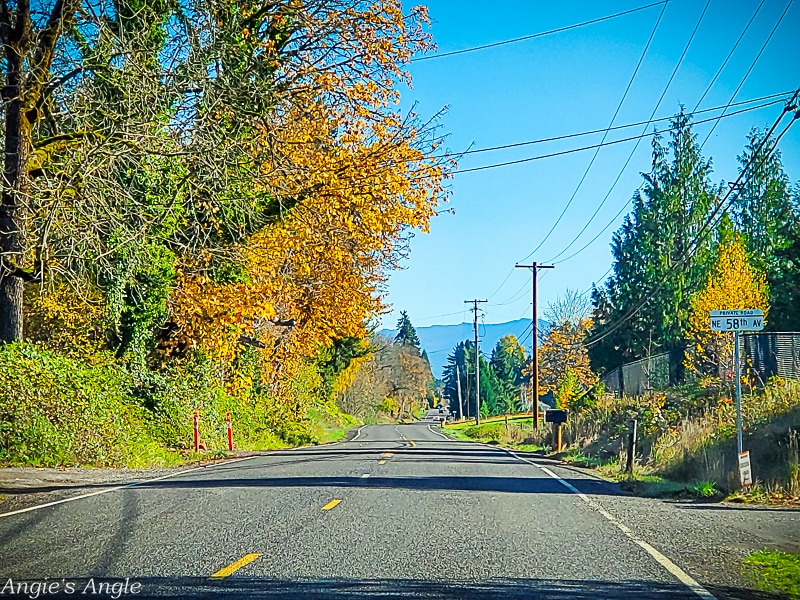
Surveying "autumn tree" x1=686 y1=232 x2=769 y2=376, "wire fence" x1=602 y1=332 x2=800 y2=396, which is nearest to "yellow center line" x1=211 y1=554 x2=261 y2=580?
"wire fence" x1=602 y1=332 x2=800 y2=396

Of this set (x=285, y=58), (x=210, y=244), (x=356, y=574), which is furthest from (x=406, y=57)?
(x=356, y=574)

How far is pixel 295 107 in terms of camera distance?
22.8 metres

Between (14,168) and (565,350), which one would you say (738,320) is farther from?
(565,350)

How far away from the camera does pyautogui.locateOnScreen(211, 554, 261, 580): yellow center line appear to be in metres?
7.80

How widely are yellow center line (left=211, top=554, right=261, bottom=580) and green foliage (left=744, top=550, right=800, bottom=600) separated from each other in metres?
4.87

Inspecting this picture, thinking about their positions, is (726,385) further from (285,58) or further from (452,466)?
(285,58)

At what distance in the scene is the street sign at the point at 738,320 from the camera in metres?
16.0

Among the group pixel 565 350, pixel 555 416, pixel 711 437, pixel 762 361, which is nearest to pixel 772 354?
pixel 762 361

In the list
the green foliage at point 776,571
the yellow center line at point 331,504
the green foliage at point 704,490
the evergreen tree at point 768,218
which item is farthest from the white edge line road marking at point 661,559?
the evergreen tree at point 768,218

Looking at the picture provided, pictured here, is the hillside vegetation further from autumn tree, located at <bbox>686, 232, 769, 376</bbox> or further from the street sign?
autumn tree, located at <bbox>686, 232, 769, 376</bbox>

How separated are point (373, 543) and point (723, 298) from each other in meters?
40.9

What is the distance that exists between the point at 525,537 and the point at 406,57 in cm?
1442

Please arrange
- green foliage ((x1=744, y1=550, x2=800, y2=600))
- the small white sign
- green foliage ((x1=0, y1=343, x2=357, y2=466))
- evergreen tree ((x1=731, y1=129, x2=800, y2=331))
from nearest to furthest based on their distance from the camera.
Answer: green foliage ((x1=744, y1=550, x2=800, y2=600)) < the small white sign < green foliage ((x1=0, y1=343, x2=357, y2=466)) < evergreen tree ((x1=731, y1=129, x2=800, y2=331))

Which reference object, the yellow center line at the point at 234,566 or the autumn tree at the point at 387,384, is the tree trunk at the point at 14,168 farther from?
the autumn tree at the point at 387,384
